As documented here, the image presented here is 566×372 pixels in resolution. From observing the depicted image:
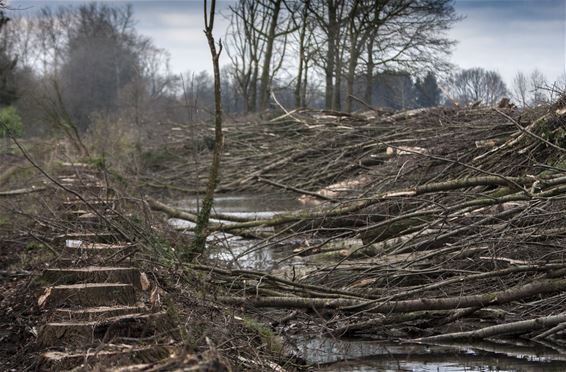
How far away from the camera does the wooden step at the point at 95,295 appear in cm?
539

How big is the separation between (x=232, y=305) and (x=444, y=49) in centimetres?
2238

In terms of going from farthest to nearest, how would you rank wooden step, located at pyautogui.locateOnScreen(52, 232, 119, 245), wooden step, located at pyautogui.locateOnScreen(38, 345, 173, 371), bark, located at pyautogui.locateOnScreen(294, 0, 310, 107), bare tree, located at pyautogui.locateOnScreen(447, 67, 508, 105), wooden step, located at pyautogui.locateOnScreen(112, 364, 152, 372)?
bark, located at pyautogui.locateOnScreen(294, 0, 310, 107), bare tree, located at pyautogui.locateOnScreen(447, 67, 508, 105), wooden step, located at pyautogui.locateOnScreen(52, 232, 119, 245), wooden step, located at pyautogui.locateOnScreen(38, 345, 173, 371), wooden step, located at pyautogui.locateOnScreen(112, 364, 152, 372)

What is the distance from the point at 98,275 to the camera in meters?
5.68

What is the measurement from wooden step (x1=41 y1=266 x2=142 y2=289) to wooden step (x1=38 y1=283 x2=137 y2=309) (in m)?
0.09

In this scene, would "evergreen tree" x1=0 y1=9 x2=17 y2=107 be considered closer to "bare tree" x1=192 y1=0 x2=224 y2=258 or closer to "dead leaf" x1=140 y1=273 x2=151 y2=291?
"bare tree" x1=192 y1=0 x2=224 y2=258

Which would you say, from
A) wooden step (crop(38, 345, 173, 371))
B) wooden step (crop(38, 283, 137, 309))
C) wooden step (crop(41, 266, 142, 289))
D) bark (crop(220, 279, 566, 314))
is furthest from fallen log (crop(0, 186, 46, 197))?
wooden step (crop(38, 345, 173, 371))

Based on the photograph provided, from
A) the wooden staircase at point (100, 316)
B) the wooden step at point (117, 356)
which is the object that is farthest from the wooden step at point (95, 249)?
the wooden step at point (117, 356)

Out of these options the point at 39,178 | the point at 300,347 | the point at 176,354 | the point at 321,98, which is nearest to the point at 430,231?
the point at 300,347

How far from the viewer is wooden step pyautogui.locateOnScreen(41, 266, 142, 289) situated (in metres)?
5.55

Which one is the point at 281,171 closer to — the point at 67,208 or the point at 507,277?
the point at 67,208

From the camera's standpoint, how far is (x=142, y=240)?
6.87 meters

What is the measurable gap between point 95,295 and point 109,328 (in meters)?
0.88

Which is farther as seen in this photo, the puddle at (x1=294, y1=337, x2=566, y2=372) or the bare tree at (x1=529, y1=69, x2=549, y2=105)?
→ the bare tree at (x1=529, y1=69, x2=549, y2=105)

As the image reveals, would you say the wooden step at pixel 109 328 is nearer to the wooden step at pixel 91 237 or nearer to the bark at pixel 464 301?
the bark at pixel 464 301
